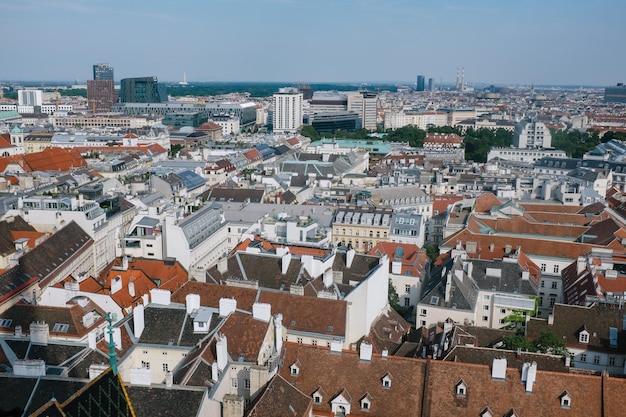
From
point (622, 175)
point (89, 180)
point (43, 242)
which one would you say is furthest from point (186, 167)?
point (622, 175)

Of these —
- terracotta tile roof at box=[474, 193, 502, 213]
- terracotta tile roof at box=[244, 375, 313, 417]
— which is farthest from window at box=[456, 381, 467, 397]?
terracotta tile roof at box=[474, 193, 502, 213]

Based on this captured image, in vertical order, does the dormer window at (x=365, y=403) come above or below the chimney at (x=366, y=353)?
below

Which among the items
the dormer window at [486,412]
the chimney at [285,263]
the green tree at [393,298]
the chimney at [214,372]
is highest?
the chimney at [285,263]

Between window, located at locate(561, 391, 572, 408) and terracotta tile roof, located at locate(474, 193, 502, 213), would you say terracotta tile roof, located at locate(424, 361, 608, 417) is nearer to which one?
window, located at locate(561, 391, 572, 408)

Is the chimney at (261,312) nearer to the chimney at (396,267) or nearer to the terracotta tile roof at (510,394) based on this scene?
the terracotta tile roof at (510,394)

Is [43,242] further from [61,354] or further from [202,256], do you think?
[61,354]

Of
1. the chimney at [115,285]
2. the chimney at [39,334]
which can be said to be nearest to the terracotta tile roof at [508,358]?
the chimney at [39,334]
